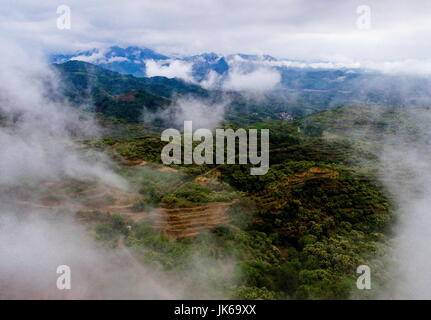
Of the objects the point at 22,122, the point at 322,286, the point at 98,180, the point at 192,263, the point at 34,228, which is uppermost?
the point at 22,122

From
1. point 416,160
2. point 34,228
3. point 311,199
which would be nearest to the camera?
point 34,228

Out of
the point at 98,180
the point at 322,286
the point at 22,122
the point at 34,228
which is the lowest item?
the point at 322,286

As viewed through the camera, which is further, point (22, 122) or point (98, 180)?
point (22, 122)

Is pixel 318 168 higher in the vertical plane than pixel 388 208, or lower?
higher

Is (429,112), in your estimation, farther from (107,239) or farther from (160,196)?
(107,239)

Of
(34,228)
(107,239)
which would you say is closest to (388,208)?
(107,239)

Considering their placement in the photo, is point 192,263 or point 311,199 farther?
point 311,199

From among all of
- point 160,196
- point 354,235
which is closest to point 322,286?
point 354,235

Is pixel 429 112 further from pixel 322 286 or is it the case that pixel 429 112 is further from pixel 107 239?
pixel 107 239

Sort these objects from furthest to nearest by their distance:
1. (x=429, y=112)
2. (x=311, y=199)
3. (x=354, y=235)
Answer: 1. (x=429, y=112)
2. (x=311, y=199)
3. (x=354, y=235)
